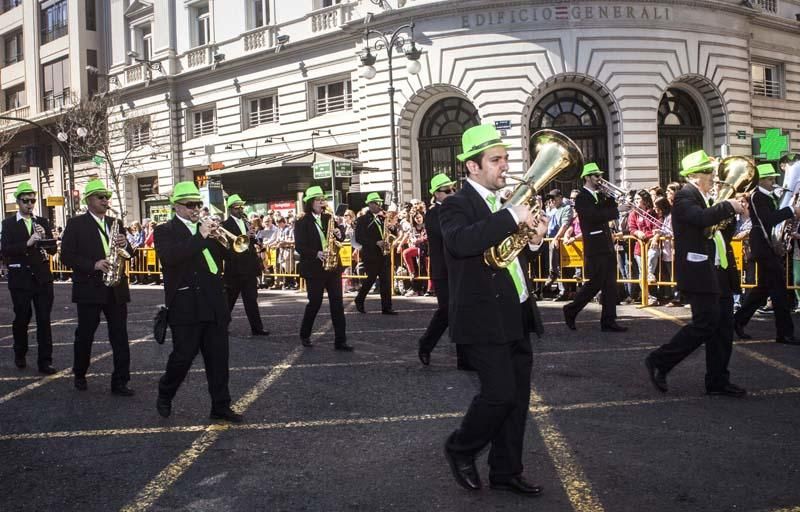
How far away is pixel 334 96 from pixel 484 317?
26329 mm

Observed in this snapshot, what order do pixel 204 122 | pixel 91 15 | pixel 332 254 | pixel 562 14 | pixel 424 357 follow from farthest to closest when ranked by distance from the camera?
pixel 91 15, pixel 204 122, pixel 562 14, pixel 332 254, pixel 424 357

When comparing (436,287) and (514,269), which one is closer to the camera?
(514,269)

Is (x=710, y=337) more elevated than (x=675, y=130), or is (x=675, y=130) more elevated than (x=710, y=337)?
(x=675, y=130)

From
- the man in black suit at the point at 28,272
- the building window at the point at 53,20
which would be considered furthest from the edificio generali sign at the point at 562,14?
the building window at the point at 53,20

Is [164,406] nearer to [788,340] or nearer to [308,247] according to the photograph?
[308,247]

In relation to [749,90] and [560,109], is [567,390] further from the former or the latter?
[749,90]

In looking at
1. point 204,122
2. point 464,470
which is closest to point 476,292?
point 464,470

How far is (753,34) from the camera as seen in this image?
29.2 m

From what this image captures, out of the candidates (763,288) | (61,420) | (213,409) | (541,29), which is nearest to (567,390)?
(213,409)

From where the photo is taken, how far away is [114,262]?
7.94 m

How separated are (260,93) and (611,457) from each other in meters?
28.9

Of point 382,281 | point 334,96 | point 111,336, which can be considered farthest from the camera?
point 334,96

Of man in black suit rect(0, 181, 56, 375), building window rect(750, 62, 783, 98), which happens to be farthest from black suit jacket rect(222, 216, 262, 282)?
building window rect(750, 62, 783, 98)

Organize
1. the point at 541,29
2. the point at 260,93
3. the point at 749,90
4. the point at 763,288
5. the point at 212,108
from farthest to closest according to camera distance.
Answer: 1. the point at 212,108
2. the point at 260,93
3. the point at 749,90
4. the point at 541,29
5. the point at 763,288
